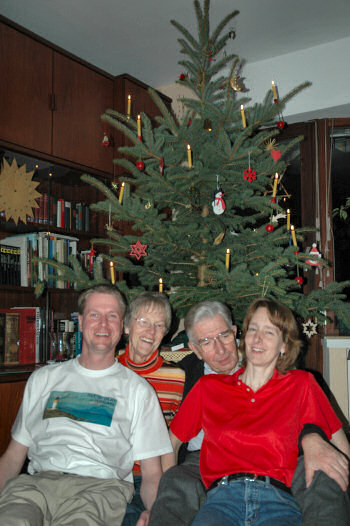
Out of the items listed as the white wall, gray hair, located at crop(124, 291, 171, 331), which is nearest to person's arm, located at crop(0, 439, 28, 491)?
gray hair, located at crop(124, 291, 171, 331)

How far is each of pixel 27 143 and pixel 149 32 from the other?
113 cm

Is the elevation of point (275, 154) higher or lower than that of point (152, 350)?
higher

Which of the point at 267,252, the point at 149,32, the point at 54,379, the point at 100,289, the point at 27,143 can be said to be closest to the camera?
the point at 54,379

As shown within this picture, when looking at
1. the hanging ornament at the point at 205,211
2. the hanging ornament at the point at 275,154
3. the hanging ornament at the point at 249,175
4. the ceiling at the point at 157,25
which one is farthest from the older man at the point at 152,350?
the ceiling at the point at 157,25

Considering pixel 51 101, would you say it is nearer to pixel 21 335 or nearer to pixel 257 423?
pixel 21 335

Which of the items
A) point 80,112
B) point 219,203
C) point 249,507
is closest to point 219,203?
point 219,203

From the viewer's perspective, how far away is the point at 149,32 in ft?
10.3

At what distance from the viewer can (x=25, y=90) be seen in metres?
2.88

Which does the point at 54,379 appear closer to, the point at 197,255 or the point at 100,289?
the point at 100,289

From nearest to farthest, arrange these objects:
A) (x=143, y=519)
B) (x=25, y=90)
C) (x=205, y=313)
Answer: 1. (x=143, y=519)
2. (x=205, y=313)
3. (x=25, y=90)

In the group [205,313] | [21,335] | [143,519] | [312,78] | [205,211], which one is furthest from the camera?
[312,78]

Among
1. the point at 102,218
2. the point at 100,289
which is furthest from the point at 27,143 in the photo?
the point at 100,289

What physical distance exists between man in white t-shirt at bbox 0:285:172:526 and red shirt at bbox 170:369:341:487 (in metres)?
0.14

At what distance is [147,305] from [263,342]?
1.79 ft
